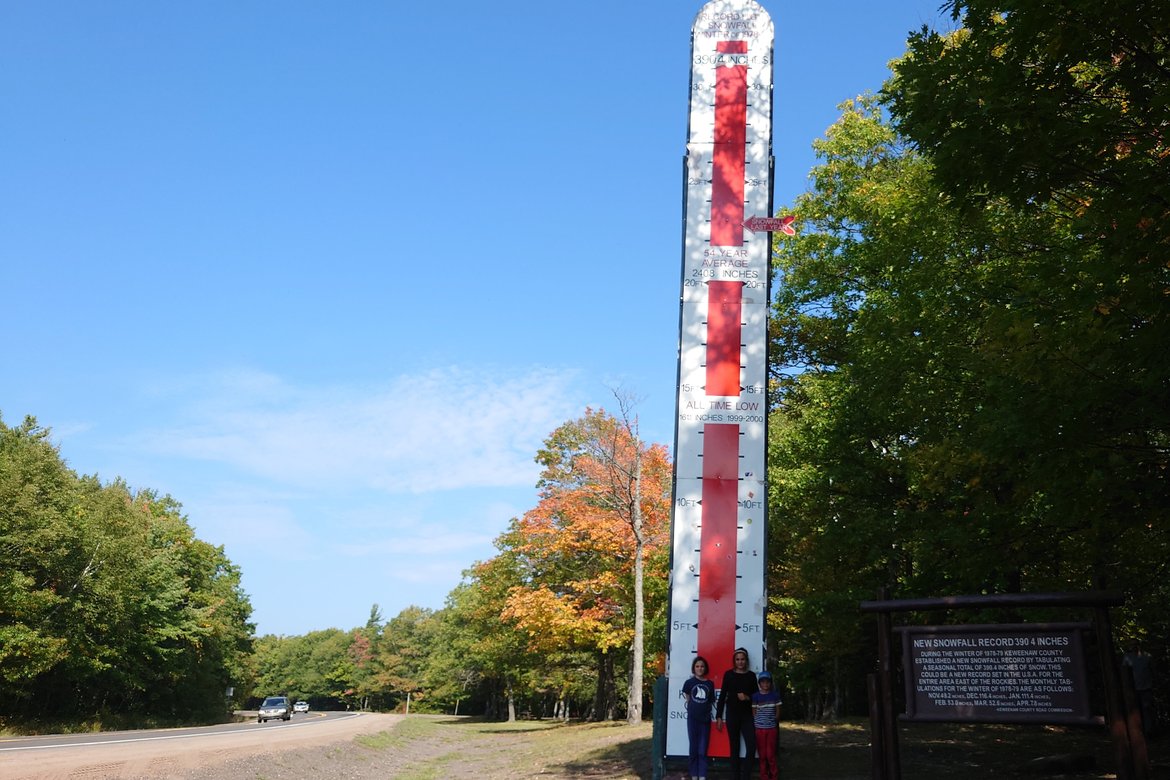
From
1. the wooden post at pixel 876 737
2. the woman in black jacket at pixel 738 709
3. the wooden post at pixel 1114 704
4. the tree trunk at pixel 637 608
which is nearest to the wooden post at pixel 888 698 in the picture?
the wooden post at pixel 876 737

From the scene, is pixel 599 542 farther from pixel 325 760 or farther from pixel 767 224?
pixel 767 224

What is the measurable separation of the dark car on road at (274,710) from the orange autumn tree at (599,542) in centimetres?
2997

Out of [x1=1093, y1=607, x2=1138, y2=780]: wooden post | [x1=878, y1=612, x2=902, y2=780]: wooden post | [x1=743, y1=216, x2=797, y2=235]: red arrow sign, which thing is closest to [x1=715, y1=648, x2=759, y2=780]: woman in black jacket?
[x1=878, y1=612, x2=902, y2=780]: wooden post

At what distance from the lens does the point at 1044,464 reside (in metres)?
9.47

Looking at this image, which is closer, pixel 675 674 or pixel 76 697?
pixel 675 674

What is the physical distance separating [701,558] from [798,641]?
2034cm

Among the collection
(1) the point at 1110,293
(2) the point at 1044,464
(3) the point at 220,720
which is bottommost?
(3) the point at 220,720

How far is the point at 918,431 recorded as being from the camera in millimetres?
17031

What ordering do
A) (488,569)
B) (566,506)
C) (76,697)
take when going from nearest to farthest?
(566,506)
(488,569)
(76,697)

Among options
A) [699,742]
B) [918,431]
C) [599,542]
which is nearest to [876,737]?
[699,742]

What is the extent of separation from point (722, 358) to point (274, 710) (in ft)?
170

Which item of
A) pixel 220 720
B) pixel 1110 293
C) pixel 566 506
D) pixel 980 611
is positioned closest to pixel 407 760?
pixel 566 506

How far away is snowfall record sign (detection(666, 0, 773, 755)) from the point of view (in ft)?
33.7

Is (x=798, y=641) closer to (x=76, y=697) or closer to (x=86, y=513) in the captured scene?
(x=86, y=513)
